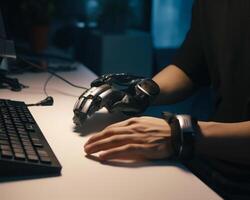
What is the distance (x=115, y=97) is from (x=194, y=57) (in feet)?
1.47

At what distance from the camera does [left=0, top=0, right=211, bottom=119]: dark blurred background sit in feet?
7.04

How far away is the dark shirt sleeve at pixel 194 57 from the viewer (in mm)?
1313

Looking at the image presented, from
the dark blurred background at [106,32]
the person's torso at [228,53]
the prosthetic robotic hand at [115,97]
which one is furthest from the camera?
the dark blurred background at [106,32]

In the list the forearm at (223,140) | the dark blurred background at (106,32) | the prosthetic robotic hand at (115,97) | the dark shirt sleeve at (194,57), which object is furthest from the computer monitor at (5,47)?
the forearm at (223,140)

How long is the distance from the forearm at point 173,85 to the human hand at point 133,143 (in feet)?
1.30

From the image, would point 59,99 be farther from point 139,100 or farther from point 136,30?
point 136,30

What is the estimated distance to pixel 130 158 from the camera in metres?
0.75

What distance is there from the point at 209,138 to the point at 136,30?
198cm

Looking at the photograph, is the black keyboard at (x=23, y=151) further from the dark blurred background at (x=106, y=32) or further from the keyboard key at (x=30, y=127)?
the dark blurred background at (x=106, y=32)

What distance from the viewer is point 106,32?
2.35 metres

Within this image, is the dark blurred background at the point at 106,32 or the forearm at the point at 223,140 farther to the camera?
the dark blurred background at the point at 106,32

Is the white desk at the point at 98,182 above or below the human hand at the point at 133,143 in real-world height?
below

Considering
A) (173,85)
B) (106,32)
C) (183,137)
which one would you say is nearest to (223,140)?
(183,137)

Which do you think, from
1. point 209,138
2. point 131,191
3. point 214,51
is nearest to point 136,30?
point 214,51
